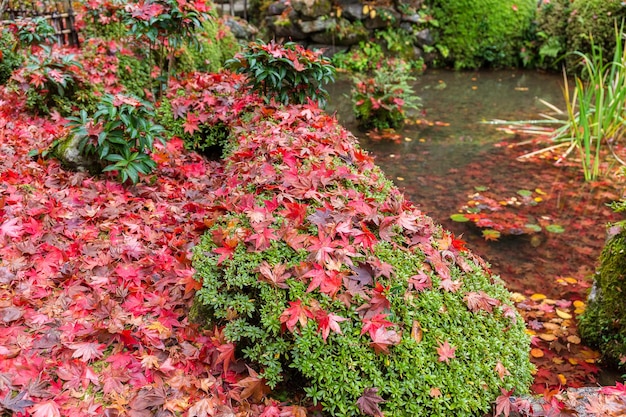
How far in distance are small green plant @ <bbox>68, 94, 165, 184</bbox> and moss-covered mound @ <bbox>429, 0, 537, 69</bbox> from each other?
335 inches

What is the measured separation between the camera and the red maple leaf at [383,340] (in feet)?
5.89

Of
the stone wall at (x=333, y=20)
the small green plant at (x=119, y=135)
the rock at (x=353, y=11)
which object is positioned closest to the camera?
the small green plant at (x=119, y=135)

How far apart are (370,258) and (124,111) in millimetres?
2408

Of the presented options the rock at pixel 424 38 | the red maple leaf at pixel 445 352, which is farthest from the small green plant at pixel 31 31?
the rock at pixel 424 38

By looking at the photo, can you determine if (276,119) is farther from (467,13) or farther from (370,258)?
(467,13)

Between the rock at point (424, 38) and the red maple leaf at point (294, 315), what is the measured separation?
9691mm

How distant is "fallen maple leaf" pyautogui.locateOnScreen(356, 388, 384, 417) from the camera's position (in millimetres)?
1721

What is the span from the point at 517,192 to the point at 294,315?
3.78m

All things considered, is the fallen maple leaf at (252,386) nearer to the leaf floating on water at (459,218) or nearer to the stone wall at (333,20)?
the leaf floating on water at (459,218)

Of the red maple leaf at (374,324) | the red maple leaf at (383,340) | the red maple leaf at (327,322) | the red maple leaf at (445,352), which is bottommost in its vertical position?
the red maple leaf at (445,352)

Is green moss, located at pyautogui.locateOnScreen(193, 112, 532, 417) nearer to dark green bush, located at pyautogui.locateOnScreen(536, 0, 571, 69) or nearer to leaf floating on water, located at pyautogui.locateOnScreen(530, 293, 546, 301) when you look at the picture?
leaf floating on water, located at pyautogui.locateOnScreen(530, 293, 546, 301)

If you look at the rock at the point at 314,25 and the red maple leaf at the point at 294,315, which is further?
the rock at the point at 314,25

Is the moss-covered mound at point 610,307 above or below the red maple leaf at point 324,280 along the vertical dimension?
→ below

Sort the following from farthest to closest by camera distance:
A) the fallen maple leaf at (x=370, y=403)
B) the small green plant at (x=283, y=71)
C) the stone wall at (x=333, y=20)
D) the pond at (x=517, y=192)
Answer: the stone wall at (x=333, y=20), the small green plant at (x=283, y=71), the pond at (x=517, y=192), the fallen maple leaf at (x=370, y=403)
